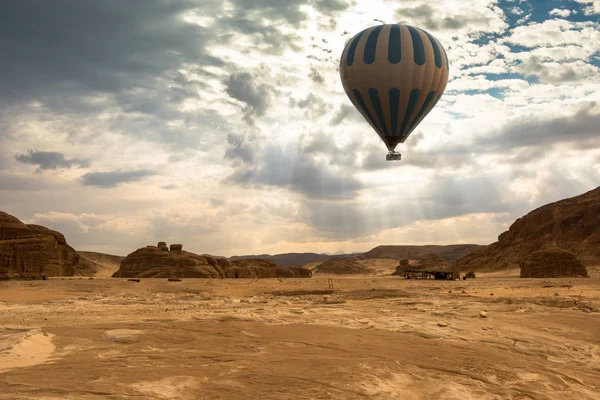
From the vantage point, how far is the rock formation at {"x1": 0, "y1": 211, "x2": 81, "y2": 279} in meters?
38.7

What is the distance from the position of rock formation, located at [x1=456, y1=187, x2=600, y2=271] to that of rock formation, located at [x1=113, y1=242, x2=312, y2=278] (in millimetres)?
43698

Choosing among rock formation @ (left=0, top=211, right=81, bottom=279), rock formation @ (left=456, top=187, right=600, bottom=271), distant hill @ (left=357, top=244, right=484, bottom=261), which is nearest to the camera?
rock formation @ (left=0, top=211, right=81, bottom=279)

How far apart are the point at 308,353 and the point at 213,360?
1873 mm

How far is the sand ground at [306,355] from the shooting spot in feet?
25.3

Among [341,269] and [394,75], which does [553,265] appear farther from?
[341,269]

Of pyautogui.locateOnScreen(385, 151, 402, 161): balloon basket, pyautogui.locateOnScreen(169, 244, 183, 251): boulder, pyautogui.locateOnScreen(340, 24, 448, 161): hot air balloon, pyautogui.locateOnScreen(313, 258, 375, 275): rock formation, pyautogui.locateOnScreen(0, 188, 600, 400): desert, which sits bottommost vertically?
pyautogui.locateOnScreen(313, 258, 375, 275): rock formation

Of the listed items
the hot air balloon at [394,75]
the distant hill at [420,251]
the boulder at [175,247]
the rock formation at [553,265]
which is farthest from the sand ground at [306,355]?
the distant hill at [420,251]

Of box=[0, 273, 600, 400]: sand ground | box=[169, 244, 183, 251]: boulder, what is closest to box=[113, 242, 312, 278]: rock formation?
box=[169, 244, 183, 251]: boulder

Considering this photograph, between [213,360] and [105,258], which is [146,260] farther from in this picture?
[105,258]

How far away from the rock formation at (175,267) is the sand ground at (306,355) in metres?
34.5

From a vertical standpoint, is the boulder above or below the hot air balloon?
below

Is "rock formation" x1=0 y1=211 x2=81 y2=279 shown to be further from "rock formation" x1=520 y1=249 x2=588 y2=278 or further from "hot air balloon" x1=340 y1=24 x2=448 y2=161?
"rock formation" x1=520 y1=249 x2=588 y2=278

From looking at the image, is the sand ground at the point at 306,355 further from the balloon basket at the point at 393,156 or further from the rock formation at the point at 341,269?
the rock formation at the point at 341,269

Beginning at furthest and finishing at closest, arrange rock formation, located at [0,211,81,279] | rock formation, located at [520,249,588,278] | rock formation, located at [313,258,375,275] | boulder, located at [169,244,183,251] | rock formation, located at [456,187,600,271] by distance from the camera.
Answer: rock formation, located at [313,258,375,275], rock formation, located at [456,187,600,271], boulder, located at [169,244,183,251], rock formation, located at [520,249,588,278], rock formation, located at [0,211,81,279]
